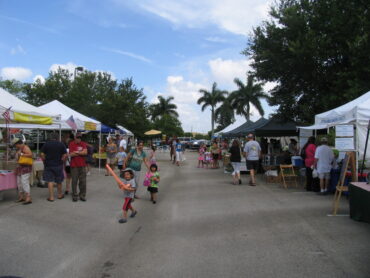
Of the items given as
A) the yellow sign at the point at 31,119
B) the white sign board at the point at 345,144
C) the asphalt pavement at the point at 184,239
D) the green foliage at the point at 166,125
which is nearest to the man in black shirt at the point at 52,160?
the asphalt pavement at the point at 184,239

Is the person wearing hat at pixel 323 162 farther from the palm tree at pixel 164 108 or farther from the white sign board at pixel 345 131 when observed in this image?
the palm tree at pixel 164 108

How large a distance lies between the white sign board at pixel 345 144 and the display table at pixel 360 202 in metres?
2.47

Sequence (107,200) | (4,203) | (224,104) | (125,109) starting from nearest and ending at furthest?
(4,203) → (107,200) → (125,109) → (224,104)

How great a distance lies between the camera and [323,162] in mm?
9711

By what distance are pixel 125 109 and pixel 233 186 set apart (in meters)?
18.6

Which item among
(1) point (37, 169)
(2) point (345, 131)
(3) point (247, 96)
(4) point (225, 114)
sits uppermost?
(3) point (247, 96)

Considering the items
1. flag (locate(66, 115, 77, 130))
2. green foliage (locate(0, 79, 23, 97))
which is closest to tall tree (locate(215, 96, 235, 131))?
green foliage (locate(0, 79, 23, 97))

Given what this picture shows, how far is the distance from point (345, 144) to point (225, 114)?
154 ft

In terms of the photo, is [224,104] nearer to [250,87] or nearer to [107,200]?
[250,87]

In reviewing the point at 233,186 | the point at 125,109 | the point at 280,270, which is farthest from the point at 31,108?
the point at 125,109

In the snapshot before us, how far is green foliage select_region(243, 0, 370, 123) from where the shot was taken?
1341 cm

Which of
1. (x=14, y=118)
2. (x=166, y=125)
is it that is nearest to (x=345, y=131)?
(x=14, y=118)

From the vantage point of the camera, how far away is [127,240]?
5578 mm

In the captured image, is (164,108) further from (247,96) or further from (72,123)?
(72,123)
